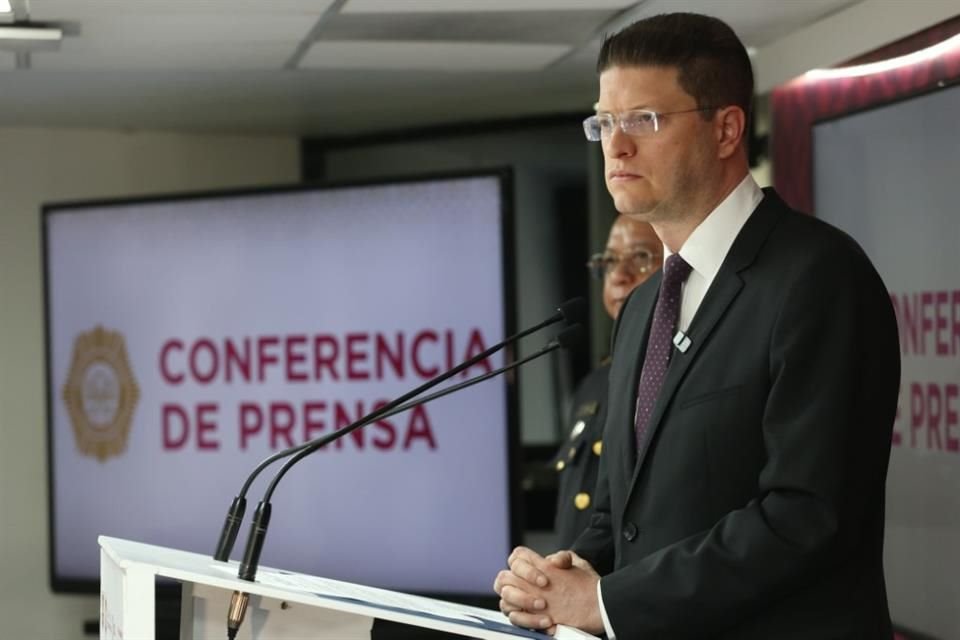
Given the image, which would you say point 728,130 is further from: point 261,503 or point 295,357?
point 295,357

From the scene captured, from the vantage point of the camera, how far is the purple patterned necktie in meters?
2.19

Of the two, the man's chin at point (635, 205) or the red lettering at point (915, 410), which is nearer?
the man's chin at point (635, 205)

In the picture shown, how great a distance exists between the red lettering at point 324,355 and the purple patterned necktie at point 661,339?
2942 mm

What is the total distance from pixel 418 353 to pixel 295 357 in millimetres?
476

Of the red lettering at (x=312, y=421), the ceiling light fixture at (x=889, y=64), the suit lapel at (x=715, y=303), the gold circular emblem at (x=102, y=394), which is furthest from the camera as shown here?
the gold circular emblem at (x=102, y=394)

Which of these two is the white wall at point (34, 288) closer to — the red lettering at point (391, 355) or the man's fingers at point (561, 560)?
the red lettering at point (391, 355)

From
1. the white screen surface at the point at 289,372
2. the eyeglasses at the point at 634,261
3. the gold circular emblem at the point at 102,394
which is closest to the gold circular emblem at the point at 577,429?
the eyeglasses at the point at 634,261

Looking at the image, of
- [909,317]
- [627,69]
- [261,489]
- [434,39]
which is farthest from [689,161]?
[261,489]

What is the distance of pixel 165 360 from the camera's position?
17.3 feet

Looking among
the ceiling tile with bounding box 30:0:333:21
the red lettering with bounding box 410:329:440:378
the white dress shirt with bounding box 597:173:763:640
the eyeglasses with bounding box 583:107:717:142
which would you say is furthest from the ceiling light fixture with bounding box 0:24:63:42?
the white dress shirt with bounding box 597:173:763:640

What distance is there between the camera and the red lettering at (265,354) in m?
5.15

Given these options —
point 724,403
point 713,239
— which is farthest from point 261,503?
point 713,239

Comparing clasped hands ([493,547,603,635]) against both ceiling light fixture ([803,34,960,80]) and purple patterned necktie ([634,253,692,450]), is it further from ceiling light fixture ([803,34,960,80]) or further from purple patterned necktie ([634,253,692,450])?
ceiling light fixture ([803,34,960,80])

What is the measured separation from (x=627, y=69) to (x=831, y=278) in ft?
1.49
